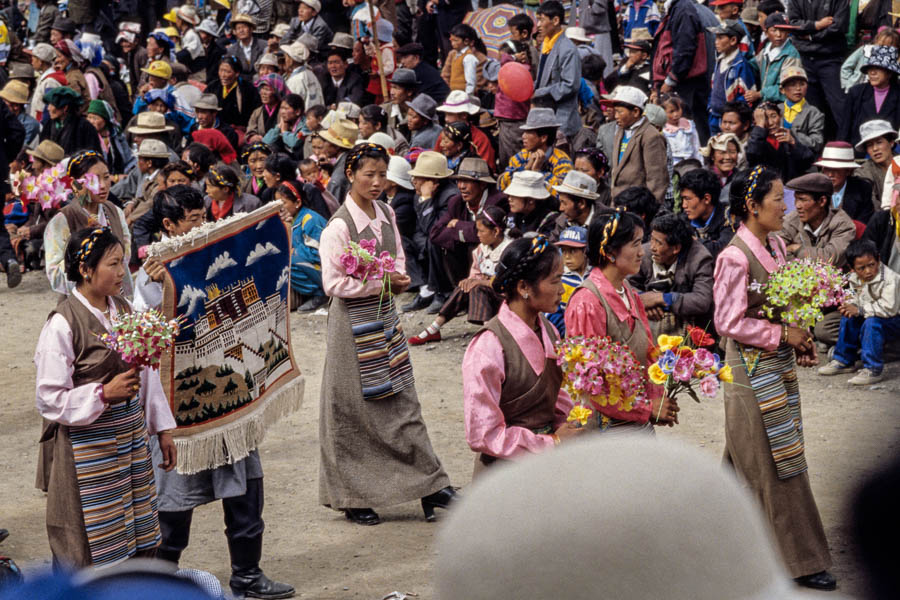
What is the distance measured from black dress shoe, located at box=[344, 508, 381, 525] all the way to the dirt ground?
63 mm

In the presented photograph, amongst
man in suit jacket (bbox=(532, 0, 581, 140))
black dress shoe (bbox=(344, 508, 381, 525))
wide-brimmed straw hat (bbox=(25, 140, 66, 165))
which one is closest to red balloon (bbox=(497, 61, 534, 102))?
man in suit jacket (bbox=(532, 0, 581, 140))

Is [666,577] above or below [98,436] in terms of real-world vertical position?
above

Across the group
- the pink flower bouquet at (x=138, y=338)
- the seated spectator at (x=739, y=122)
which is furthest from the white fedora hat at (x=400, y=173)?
the pink flower bouquet at (x=138, y=338)

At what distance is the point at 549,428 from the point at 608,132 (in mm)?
6255

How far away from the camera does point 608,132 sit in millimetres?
10328

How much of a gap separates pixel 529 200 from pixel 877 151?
281 centimetres

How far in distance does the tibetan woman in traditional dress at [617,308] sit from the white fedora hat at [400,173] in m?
6.37

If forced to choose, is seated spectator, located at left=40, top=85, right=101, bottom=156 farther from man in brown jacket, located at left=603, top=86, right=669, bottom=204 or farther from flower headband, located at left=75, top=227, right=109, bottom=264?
flower headband, located at left=75, top=227, right=109, bottom=264

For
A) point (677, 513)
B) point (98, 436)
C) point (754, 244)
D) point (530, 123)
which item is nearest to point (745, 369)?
point (754, 244)

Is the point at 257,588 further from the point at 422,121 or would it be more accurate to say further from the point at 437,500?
the point at 422,121

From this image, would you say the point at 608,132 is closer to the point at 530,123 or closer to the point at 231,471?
the point at 530,123

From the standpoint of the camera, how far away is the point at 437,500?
635cm

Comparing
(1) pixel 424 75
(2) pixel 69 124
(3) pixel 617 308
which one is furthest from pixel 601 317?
(2) pixel 69 124

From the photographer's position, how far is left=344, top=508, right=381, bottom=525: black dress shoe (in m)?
6.31
